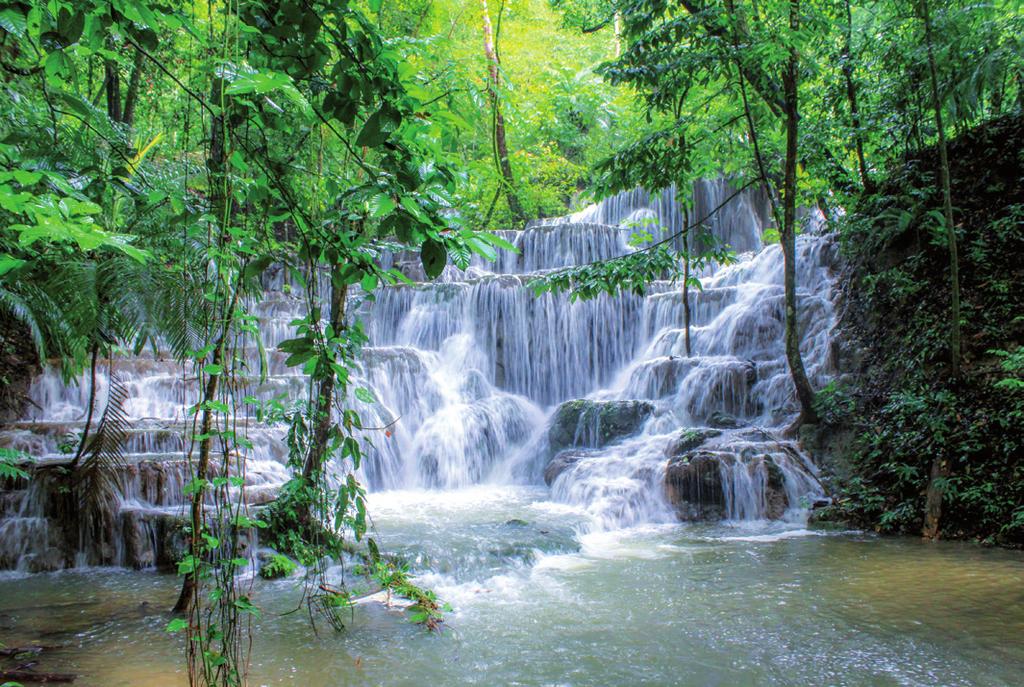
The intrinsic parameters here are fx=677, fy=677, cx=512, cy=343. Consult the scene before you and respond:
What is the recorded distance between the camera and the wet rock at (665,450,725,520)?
29.0 ft

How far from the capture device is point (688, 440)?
9.90 m

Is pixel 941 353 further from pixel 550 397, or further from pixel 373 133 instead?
pixel 373 133

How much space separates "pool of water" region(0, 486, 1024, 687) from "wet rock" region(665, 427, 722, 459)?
2.13 m

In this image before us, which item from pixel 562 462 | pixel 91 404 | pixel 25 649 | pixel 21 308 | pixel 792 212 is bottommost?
pixel 25 649

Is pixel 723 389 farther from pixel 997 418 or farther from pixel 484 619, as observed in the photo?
pixel 484 619

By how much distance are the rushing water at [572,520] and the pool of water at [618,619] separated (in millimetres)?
27

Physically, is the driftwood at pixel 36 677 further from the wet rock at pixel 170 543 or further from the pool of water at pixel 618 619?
the wet rock at pixel 170 543

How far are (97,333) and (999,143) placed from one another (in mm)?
10267

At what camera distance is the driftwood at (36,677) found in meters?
3.57

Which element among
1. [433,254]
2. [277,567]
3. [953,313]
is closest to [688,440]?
[953,313]

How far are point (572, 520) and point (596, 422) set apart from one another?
10.7ft

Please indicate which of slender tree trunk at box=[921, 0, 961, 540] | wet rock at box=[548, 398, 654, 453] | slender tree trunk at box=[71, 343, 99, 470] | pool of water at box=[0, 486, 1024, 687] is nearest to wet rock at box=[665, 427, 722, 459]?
wet rock at box=[548, 398, 654, 453]

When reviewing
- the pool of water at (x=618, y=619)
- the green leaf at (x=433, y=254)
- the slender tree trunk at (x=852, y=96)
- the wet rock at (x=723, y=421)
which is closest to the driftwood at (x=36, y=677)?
the pool of water at (x=618, y=619)

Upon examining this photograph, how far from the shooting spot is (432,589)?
6043 mm
